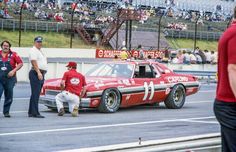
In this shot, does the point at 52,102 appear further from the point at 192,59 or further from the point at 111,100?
the point at 192,59

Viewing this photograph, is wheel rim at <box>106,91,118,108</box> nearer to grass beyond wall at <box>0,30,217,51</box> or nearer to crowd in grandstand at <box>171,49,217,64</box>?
crowd in grandstand at <box>171,49,217,64</box>

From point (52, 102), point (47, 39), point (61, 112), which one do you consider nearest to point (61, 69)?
point (52, 102)

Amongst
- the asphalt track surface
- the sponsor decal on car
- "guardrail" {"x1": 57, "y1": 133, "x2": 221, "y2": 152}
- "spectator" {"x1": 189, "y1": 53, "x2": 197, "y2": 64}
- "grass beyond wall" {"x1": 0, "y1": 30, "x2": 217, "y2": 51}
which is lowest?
the asphalt track surface

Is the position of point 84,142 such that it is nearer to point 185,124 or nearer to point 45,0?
point 185,124

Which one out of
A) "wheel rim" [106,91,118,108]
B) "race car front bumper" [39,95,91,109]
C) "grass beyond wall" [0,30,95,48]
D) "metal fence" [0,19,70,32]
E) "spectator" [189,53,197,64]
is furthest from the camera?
"metal fence" [0,19,70,32]

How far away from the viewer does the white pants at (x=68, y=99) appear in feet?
Answer: 45.9

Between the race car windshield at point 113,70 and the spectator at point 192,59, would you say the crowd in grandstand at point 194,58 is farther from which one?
the race car windshield at point 113,70

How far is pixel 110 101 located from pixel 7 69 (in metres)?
3.16

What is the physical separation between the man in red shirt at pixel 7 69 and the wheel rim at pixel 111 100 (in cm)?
281

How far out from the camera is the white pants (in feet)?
45.9

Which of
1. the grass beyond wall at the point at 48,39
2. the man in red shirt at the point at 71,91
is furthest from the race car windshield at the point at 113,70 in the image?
the grass beyond wall at the point at 48,39

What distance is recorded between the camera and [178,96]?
17172mm

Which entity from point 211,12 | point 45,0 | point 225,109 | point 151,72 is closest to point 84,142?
point 225,109

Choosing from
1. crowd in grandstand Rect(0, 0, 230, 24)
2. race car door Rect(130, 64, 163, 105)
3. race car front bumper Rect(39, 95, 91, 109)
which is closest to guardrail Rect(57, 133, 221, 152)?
race car front bumper Rect(39, 95, 91, 109)
